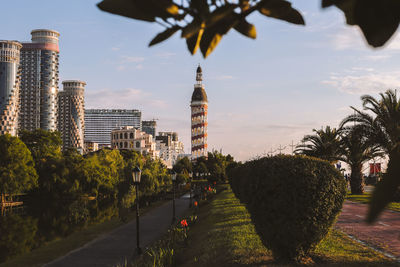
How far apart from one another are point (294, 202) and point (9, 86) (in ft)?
547

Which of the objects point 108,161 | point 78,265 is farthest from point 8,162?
point 78,265

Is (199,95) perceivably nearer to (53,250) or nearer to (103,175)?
(103,175)

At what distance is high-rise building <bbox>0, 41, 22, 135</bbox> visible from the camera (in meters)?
150

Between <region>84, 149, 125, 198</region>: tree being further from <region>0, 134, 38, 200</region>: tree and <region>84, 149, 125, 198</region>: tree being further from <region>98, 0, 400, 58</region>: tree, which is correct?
<region>98, 0, 400, 58</region>: tree

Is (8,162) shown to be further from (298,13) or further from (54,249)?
(298,13)

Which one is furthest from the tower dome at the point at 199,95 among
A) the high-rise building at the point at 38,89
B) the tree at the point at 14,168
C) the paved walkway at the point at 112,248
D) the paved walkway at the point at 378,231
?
the paved walkway at the point at 378,231

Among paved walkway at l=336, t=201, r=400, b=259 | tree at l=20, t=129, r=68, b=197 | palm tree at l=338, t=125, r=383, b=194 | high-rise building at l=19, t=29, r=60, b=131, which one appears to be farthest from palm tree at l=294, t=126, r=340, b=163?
high-rise building at l=19, t=29, r=60, b=131

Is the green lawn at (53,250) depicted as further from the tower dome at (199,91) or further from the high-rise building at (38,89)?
the high-rise building at (38,89)

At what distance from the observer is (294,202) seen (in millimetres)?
8797

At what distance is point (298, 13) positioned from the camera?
3.23ft

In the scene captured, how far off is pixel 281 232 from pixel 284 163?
5.18 feet

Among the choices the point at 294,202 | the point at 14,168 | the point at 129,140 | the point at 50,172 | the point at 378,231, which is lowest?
the point at 378,231

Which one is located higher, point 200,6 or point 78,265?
point 200,6

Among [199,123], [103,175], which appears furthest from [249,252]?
[199,123]
